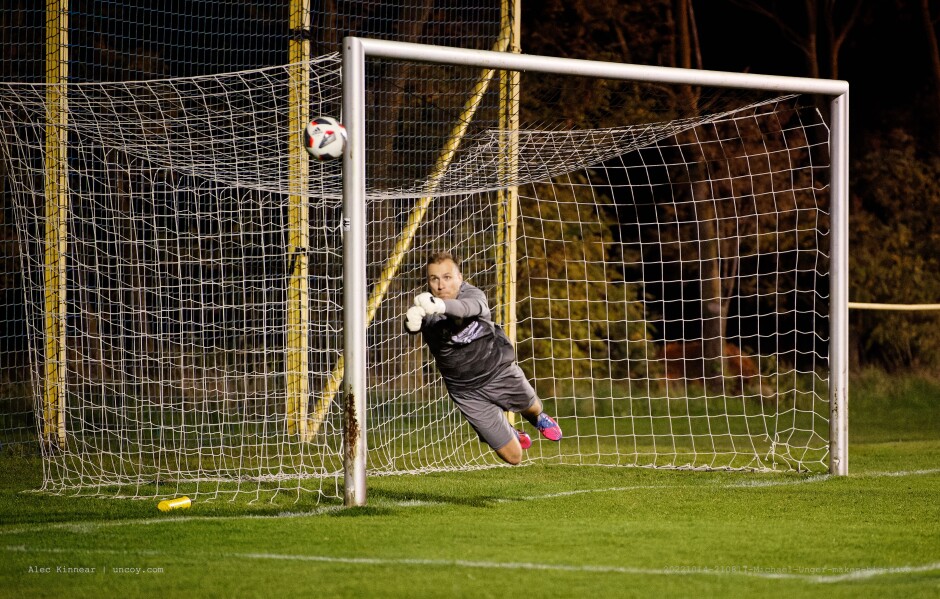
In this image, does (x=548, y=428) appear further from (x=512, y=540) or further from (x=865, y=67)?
(x=865, y=67)

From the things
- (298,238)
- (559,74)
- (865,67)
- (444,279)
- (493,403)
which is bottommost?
(493,403)

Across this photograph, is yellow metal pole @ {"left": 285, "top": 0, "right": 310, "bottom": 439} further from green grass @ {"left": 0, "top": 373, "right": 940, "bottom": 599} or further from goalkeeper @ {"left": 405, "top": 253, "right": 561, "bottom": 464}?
goalkeeper @ {"left": 405, "top": 253, "right": 561, "bottom": 464}

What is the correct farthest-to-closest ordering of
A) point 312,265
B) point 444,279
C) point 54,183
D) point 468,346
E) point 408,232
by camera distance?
point 312,265 → point 54,183 → point 408,232 → point 468,346 → point 444,279

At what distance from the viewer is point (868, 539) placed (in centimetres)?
605

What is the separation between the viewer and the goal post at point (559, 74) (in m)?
7.19

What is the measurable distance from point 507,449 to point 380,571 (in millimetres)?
2700

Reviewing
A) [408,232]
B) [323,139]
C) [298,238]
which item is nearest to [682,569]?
[323,139]

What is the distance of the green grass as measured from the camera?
497 centimetres

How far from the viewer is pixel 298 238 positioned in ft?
35.5

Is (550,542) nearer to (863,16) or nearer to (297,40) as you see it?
(297,40)

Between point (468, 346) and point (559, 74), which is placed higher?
point (559, 74)

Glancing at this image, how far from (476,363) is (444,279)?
66 cm

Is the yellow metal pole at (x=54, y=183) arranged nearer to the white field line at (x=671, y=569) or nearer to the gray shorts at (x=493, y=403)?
the gray shorts at (x=493, y=403)

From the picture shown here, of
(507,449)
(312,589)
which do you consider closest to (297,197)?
(507,449)
